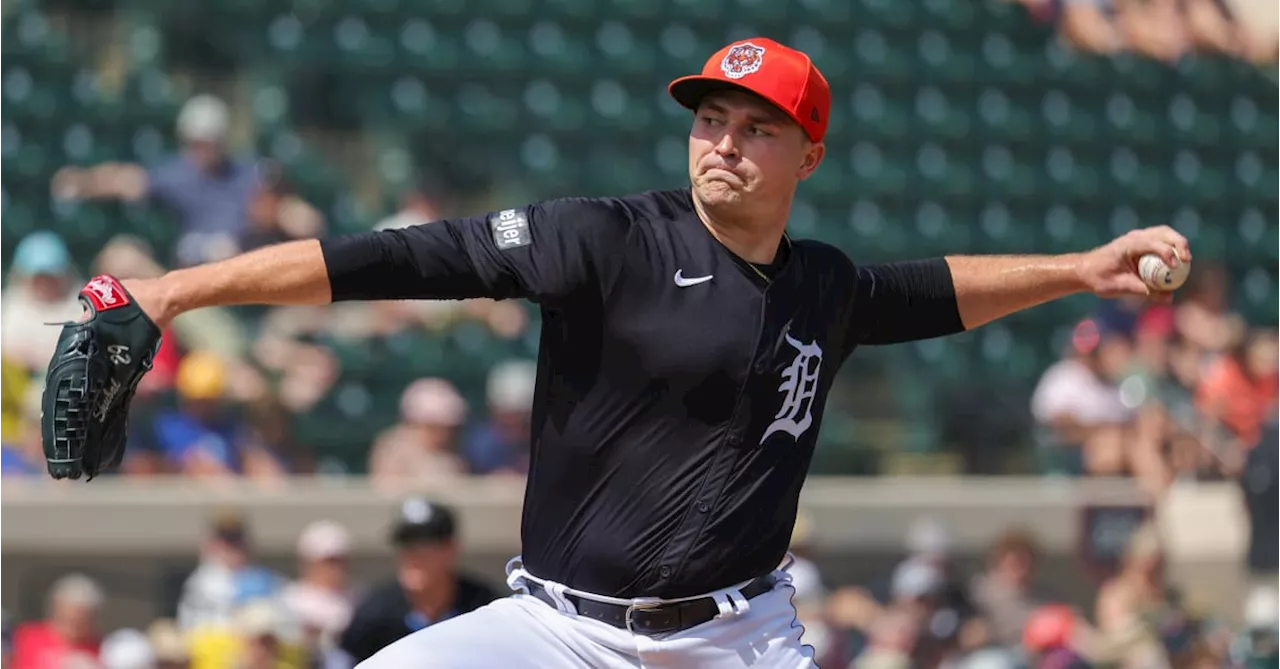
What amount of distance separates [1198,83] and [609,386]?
35.1ft

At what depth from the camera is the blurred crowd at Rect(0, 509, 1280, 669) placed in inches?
310

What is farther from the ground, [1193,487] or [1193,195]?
[1193,195]

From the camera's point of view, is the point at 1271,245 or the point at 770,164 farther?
the point at 1271,245

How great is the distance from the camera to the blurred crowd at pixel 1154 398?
10258 millimetres

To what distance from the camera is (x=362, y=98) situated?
11.6 m

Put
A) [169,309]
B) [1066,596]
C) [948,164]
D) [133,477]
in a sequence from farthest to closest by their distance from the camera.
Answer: [948,164] < [1066,596] < [133,477] < [169,309]

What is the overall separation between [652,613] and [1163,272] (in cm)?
134

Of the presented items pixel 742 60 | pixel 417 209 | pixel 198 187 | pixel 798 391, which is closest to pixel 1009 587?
pixel 417 209

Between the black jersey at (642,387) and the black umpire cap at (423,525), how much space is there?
2129mm

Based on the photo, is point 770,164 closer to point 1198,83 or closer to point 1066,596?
point 1066,596

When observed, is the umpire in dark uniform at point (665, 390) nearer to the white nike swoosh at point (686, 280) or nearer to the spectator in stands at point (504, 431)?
the white nike swoosh at point (686, 280)

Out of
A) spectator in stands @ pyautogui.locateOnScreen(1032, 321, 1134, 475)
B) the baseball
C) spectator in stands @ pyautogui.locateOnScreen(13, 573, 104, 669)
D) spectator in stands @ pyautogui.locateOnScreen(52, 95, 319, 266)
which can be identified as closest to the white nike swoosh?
the baseball

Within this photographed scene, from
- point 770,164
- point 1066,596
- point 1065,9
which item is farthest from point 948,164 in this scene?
point 770,164

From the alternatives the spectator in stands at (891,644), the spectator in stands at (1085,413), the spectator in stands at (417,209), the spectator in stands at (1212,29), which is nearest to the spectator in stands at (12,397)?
the spectator in stands at (417,209)
